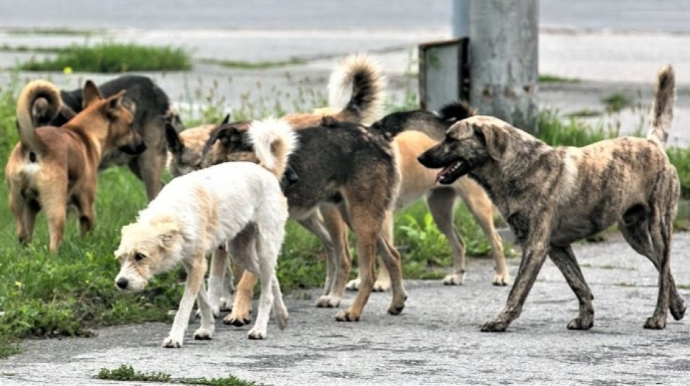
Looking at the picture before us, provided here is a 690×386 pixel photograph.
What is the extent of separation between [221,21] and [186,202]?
20384mm

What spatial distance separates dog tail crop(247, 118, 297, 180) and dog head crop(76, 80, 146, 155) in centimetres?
223

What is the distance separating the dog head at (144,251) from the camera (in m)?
8.26

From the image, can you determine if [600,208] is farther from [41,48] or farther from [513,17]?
[41,48]

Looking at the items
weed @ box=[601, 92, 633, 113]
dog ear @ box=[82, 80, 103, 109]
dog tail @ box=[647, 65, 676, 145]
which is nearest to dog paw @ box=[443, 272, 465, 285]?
dog tail @ box=[647, 65, 676, 145]

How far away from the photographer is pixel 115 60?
19.0 meters

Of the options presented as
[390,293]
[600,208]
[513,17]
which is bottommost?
[390,293]

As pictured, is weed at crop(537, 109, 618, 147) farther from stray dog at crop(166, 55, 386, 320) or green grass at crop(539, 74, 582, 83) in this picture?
green grass at crop(539, 74, 582, 83)

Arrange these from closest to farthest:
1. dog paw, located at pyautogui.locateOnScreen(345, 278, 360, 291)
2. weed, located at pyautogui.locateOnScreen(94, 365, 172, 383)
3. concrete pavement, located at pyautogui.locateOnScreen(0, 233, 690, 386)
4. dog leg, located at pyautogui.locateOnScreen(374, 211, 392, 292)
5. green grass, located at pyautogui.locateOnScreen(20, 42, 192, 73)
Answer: weed, located at pyautogui.locateOnScreen(94, 365, 172, 383) → concrete pavement, located at pyautogui.locateOnScreen(0, 233, 690, 386) → dog leg, located at pyautogui.locateOnScreen(374, 211, 392, 292) → dog paw, located at pyautogui.locateOnScreen(345, 278, 360, 291) → green grass, located at pyautogui.locateOnScreen(20, 42, 192, 73)

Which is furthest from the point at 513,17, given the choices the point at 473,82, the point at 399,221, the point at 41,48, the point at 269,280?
the point at 41,48

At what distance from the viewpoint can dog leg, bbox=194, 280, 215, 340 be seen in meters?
8.73

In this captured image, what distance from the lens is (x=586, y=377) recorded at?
767 cm

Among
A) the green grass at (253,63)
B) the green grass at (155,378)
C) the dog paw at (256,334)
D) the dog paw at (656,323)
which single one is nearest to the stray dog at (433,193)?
the dog paw at (656,323)

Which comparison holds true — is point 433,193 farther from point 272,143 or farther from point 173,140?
point 272,143

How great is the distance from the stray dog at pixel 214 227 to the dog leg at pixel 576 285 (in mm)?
1681
